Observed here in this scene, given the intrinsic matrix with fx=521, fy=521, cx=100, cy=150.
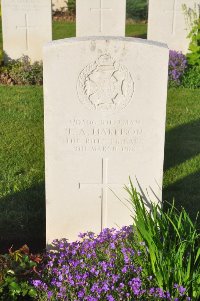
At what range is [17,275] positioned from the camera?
3.34 meters

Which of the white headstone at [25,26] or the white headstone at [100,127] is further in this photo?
the white headstone at [25,26]

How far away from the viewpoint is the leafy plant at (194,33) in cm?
934

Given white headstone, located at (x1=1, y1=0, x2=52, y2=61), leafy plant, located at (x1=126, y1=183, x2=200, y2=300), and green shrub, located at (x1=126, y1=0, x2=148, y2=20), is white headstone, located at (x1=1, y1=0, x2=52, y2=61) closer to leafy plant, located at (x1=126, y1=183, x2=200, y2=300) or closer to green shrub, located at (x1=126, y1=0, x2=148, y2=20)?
leafy plant, located at (x1=126, y1=183, x2=200, y2=300)

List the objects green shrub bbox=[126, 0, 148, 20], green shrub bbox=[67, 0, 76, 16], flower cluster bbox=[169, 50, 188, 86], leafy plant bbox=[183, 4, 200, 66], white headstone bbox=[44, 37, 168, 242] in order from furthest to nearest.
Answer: green shrub bbox=[126, 0, 148, 20]
green shrub bbox=[67, 0, 76, 16]
leafy plant bbox=[183, 4, 200, 66]
flower cluster bbox=[169, 50, 188, 86]
white headstone bbox=[44, 37, 168, 242]

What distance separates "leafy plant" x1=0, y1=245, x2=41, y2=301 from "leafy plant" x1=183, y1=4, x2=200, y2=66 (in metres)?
6.59

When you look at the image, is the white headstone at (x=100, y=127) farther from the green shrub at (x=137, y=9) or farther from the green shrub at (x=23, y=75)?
the green shrub at (x=137, y=9)

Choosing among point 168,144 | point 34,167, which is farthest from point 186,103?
point 34,167

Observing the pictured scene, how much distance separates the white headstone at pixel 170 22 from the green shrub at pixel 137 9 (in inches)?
309

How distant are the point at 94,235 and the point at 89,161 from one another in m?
0.62

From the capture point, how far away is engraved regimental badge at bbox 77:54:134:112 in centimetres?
347

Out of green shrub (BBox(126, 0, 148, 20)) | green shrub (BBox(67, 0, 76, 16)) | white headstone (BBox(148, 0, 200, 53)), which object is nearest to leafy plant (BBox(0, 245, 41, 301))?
white headstone (BBox(148, 0, 200, 53))

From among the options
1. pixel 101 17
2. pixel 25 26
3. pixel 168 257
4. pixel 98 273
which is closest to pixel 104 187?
pixel 98 273

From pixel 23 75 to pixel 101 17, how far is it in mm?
1815

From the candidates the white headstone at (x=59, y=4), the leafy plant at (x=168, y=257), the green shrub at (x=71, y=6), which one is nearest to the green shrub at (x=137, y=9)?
the green shrub at (x=71, y=6)
